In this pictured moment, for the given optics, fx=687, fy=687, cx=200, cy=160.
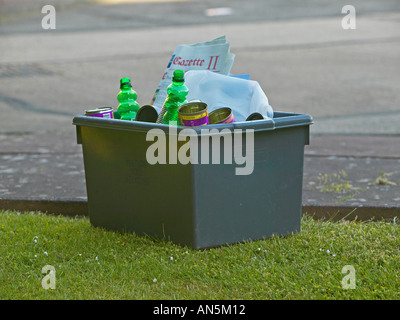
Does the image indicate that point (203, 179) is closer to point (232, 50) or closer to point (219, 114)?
point (219, 114)

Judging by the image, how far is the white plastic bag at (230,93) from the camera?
3.45 m

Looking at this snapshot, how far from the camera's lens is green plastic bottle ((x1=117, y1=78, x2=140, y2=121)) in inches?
142

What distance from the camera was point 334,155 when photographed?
526cm

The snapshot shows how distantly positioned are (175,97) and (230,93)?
0.33m

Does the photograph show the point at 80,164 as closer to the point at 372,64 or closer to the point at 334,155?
the point at 334,155

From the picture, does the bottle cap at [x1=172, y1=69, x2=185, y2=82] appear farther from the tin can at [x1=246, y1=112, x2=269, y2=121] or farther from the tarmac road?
the tarmac road

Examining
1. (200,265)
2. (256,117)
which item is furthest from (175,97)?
(200,265)

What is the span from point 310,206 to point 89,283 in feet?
5.03

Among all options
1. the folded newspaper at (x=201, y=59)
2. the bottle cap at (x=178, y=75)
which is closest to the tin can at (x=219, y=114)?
the bottle cap at (x=178, y=75)

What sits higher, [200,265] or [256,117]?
[256,117]

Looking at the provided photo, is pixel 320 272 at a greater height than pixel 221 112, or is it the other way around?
pixel 221 112

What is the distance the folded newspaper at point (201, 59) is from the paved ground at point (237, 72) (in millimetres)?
954

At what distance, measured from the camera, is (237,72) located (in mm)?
8703
